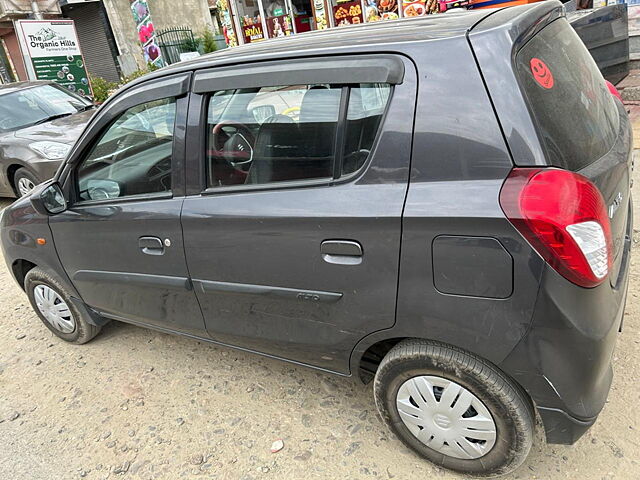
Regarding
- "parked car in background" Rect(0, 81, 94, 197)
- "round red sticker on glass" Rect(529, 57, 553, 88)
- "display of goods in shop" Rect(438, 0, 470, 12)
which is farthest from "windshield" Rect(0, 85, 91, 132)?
"round red sticker on glass" Rect(529, 57, 553, 88)

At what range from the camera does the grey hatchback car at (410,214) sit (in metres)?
1.49

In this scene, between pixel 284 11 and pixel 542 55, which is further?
pixel 284 11

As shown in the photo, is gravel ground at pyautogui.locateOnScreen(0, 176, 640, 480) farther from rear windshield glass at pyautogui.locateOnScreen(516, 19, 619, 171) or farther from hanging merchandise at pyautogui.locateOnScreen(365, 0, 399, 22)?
hanging merchandise at pyautogui.locateOnScreen(365, 0, 399, 22)

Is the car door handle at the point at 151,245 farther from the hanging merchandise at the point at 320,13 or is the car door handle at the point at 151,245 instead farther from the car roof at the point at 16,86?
the hanging merchandise at the point at 320,13

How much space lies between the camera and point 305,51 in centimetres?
186

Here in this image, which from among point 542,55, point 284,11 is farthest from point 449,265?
point 284,11

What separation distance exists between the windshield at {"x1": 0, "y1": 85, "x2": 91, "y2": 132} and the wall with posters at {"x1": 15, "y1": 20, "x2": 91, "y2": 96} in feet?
21.4

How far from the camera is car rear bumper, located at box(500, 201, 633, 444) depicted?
58.1 inches

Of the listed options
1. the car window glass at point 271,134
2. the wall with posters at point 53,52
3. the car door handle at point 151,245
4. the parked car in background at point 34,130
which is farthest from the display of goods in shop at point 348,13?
the car door handle at point 151,245

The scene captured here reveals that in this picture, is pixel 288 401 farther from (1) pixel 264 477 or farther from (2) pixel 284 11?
(2) pixel 284 11

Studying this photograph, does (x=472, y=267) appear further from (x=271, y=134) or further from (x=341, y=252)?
(x=271, y=134)

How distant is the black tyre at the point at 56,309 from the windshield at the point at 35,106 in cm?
413

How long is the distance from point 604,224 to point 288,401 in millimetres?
1791

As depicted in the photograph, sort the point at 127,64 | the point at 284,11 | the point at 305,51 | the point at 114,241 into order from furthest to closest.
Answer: the point at 127,64 < the point at 284,11 < the point at 114,241 < the point at 305,51
